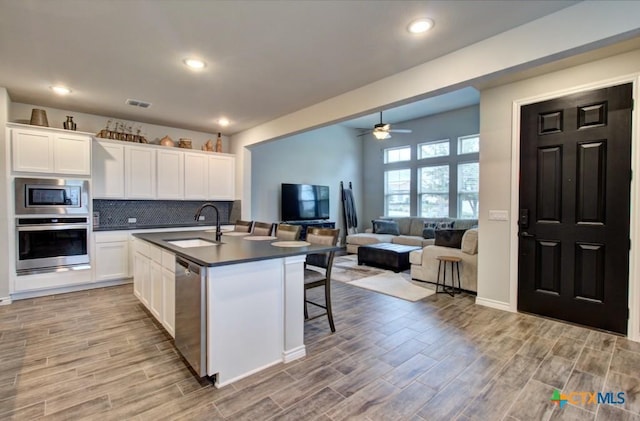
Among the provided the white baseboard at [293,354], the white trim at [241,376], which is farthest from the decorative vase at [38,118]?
the white baseboard at [293,354]

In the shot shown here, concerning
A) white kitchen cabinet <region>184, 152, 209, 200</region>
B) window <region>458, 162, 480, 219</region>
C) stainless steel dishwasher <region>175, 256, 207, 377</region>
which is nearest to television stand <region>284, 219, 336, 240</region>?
white kitchen cabinet <region>184, 152, 209, 200</region>

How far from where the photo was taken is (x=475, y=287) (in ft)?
14.0

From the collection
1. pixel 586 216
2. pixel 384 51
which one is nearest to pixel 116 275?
pixel 384 51

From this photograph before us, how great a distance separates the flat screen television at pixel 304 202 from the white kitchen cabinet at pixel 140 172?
283 cm

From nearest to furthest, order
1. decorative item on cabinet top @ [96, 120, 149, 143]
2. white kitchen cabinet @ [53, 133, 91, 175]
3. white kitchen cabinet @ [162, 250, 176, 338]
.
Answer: white kitchen cabinet @ [162, 250, 176, 338] < white kitchen cabinet @ [53, 133, 91, 175] < decorative item on cabinet top @ [96, 120, 149, 143]

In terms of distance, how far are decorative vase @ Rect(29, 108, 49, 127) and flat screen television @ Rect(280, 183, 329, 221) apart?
421 centimetres

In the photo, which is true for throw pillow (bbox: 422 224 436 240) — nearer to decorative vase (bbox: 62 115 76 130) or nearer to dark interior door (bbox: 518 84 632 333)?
dark interior door (bbox: 518 84 632 333)

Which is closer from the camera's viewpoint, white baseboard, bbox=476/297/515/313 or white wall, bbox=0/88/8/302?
white baseboard, bbox=476/297/515/313

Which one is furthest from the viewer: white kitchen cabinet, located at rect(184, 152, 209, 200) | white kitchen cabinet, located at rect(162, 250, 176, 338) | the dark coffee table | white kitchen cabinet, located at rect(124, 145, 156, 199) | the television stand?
the television stand

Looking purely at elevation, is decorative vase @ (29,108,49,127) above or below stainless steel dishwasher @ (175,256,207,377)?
above

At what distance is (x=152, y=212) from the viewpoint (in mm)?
5367

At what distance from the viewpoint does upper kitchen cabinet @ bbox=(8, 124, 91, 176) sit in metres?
3.87

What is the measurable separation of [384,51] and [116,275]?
4.79 meters

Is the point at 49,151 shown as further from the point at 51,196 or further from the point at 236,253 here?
the point at 236,253
